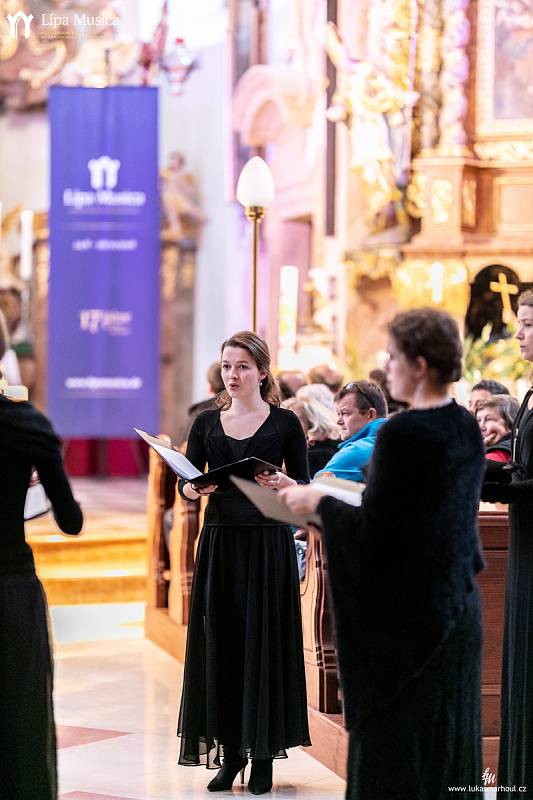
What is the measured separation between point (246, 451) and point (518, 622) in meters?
1.22

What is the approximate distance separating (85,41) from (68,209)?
24.8 feet

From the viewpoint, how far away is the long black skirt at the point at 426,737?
2.97 metres

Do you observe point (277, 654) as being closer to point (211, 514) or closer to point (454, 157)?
point (211, 514)

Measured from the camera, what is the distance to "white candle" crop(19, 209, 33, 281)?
49.2ft

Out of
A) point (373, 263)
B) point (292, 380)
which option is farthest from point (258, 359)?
point (373, 263)

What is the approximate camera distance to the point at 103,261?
927cm

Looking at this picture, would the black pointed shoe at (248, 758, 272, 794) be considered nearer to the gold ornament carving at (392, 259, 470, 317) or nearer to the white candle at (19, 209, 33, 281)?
the gold ornament carving at (392, 259, 470, 317)

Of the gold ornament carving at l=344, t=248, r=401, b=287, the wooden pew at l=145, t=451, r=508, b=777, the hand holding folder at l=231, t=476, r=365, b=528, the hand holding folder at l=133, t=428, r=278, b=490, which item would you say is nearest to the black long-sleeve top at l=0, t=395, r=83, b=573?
the hand holding folder at l=231, t=476, r=365, b=528

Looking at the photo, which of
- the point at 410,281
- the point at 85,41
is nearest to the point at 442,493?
the point at 410,281

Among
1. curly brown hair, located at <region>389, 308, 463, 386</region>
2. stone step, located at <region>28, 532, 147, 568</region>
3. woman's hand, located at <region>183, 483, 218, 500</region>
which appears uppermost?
curly brown hair, located at <region>389, 308, 463, 386</region>

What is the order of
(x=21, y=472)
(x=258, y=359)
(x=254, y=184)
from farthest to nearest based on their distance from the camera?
1. (x=254, y=184)
2. (x=258, y=359)
3. (x=21, y=472)

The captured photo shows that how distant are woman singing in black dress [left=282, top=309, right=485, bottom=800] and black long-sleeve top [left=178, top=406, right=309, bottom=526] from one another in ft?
4.68

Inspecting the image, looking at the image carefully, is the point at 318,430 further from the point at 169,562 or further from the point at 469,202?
the point at 469,202

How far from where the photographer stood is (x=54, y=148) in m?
9.25
